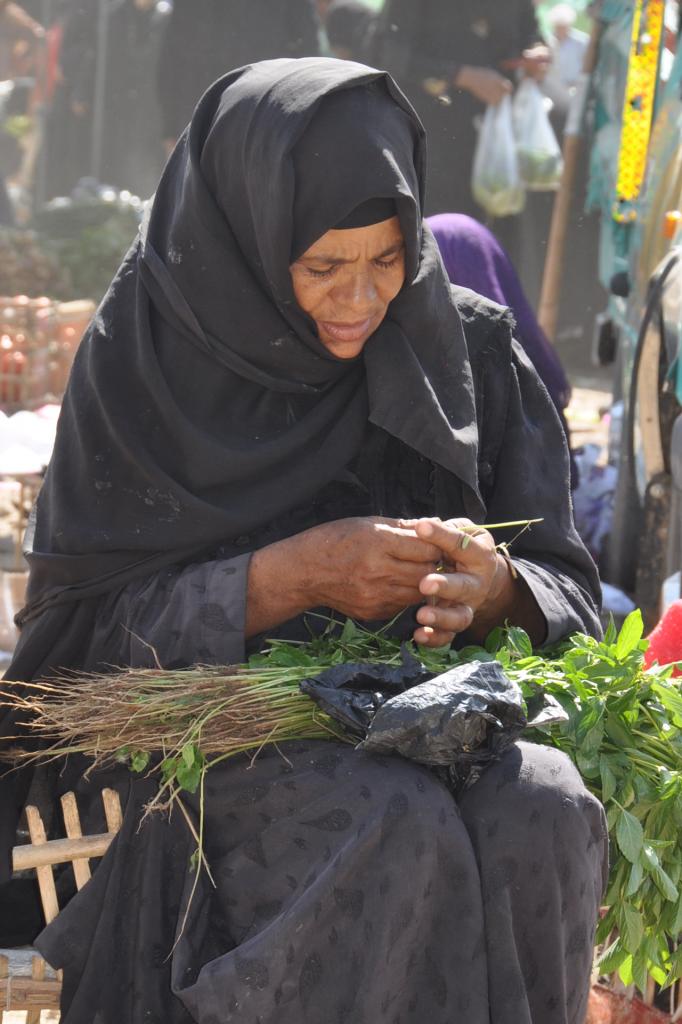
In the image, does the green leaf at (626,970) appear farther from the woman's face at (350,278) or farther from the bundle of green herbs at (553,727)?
the woman's face at (350,278)

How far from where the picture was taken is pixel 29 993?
7.84 feet

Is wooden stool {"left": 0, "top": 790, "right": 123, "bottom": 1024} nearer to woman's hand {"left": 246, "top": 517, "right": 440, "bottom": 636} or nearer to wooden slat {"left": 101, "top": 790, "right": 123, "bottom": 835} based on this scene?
wooden slat {"left": 101, "top": 790, "right": 123, "bottom": 835}

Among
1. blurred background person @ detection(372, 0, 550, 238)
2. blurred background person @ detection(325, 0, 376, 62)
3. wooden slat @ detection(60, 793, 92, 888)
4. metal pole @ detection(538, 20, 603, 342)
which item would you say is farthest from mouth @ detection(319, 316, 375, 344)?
blurred background person @ detection(325, 0, 376, 62)

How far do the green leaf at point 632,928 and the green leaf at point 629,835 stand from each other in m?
0.10

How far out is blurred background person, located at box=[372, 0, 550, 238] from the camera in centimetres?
799

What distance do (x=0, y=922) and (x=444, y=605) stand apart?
977mm

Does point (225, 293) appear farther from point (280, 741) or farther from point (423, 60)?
point (423, 60)

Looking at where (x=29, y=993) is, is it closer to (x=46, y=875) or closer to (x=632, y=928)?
(x=46, y=875)

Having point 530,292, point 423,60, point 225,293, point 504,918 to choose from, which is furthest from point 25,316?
point 504,918

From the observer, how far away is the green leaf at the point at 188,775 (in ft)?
7.20

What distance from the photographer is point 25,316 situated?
22.4 feet

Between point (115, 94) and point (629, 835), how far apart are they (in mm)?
8688

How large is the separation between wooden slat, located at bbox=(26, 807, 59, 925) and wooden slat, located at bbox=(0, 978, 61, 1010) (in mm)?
Result: 104

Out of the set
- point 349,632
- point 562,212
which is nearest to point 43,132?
point 562,212
